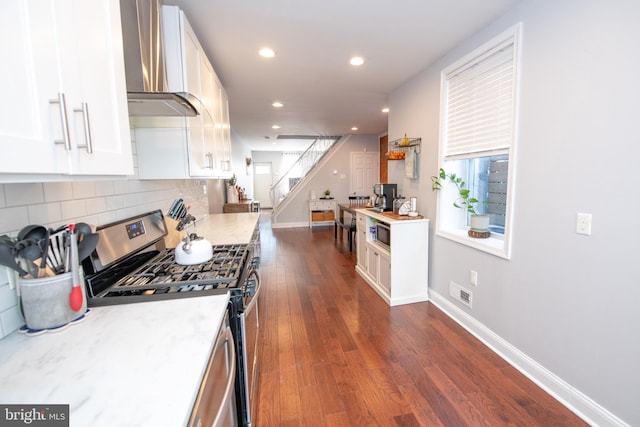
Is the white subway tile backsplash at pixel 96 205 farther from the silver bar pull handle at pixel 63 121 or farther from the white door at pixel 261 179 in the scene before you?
the white door at pixel 261 179

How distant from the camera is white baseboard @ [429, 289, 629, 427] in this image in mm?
1571

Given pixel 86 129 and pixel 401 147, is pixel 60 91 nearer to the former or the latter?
pixel 86 129

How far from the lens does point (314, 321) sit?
2.77 m

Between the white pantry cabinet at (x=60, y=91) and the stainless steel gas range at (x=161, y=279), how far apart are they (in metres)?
0.56

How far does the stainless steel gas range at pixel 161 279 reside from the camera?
1.24m

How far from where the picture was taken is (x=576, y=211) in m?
1.66

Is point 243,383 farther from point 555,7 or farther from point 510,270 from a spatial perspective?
point 555,7

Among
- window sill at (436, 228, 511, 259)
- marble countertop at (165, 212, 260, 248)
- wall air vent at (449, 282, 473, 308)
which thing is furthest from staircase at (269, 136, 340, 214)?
wall air vent at (449, 282, 473, 308)

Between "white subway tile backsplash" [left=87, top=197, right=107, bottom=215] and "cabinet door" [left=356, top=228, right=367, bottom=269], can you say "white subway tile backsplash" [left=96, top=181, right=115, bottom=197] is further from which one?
"cabinet door" [left=356, top=228, right=367, bottom=269]

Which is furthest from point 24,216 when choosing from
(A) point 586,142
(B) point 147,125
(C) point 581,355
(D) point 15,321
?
(C) point 581,355

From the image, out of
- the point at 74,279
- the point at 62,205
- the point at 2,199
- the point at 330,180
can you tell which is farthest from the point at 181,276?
the point at 330,180

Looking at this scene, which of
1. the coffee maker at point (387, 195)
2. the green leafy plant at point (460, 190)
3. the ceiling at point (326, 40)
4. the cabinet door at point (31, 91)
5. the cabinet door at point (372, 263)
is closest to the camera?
the cabinet door at point (31, 91)

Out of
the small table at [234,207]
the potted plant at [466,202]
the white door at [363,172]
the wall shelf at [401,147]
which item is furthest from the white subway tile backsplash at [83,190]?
the white door at [363,172]

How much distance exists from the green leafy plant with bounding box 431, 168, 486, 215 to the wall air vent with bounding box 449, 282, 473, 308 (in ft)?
2.37
